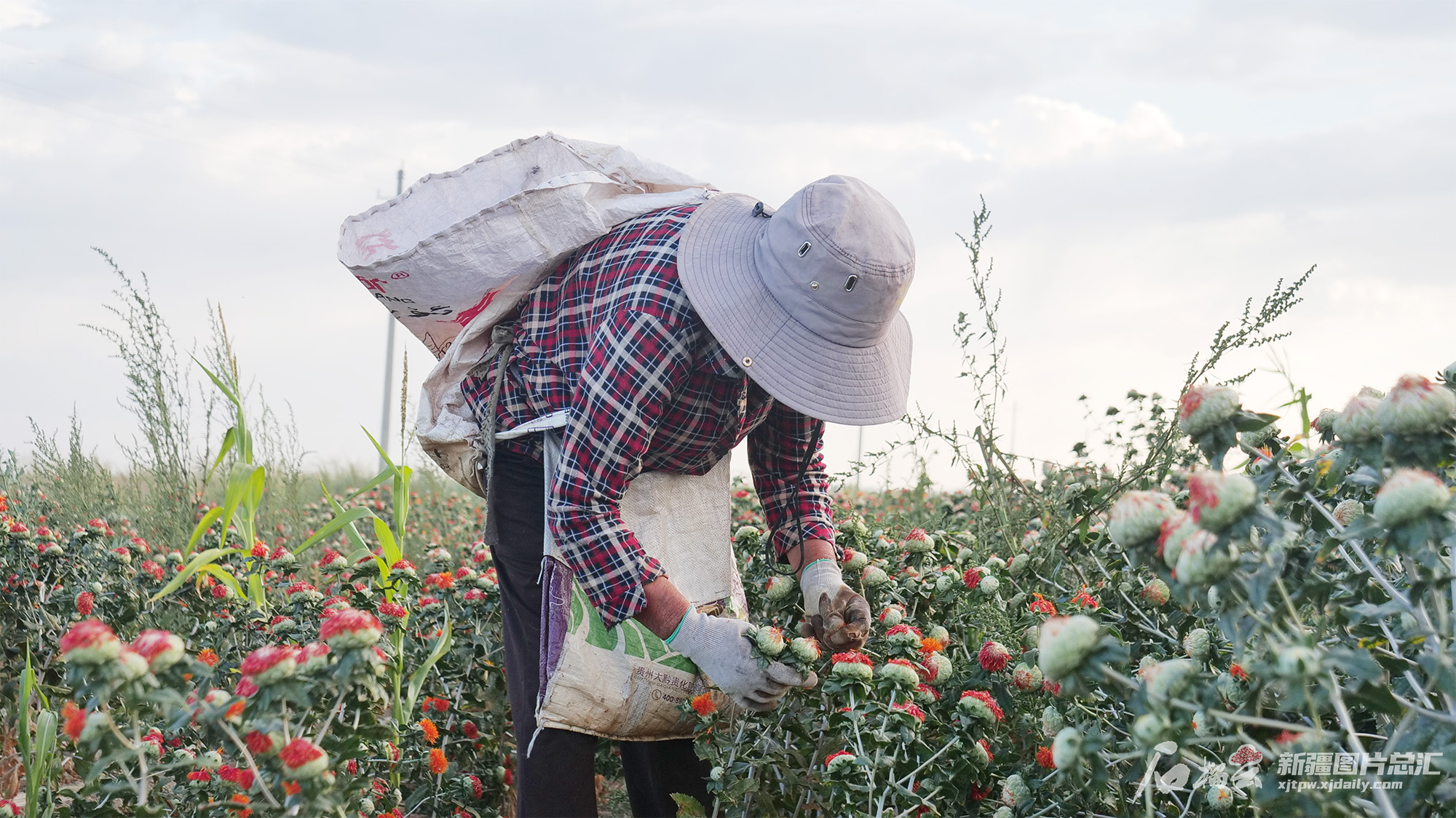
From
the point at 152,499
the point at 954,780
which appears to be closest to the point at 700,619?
the point at 954,780

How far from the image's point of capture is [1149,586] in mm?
1820

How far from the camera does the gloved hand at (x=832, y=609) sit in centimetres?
188

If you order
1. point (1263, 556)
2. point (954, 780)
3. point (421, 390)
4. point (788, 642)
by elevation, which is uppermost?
point (421, 390)

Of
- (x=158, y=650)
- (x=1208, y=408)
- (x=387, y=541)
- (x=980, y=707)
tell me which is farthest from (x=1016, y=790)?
(x=387, y=541)

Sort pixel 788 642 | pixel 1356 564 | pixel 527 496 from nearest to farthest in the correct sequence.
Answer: pixel 1356 564 → pixel 788 642 → pixel 527 496

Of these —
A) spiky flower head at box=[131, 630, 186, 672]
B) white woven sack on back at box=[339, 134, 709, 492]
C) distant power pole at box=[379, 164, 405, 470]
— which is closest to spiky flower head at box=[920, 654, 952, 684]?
white woven sack on back at box=[339, 134, 709, 492]

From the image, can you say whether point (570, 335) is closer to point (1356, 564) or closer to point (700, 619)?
point (700, 619)

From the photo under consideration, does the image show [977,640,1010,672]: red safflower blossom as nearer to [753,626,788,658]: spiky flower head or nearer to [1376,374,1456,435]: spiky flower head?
[753,626,788,658]: spiky flower head

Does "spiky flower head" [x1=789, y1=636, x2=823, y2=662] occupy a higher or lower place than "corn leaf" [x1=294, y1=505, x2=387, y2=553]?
lower

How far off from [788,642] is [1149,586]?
0.61 m

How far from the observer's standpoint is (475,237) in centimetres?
209

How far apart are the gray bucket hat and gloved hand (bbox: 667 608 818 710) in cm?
38

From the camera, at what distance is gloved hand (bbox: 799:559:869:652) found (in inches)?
74.2

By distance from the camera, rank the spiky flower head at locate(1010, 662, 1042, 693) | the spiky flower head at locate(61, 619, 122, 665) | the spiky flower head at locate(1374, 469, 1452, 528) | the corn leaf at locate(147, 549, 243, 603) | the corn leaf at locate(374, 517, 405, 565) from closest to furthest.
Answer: the spiky flower head at locate(1374, 469, 1452, 528) → the spiky flower head at locate(61, 619, 122, 665) → the spiky flower head at locate(1010, 662, 1042, 693) → the corn leaf at locate(147, 549, 243, 603) → the corn leaf at locate(374, 517, 405, 565)
